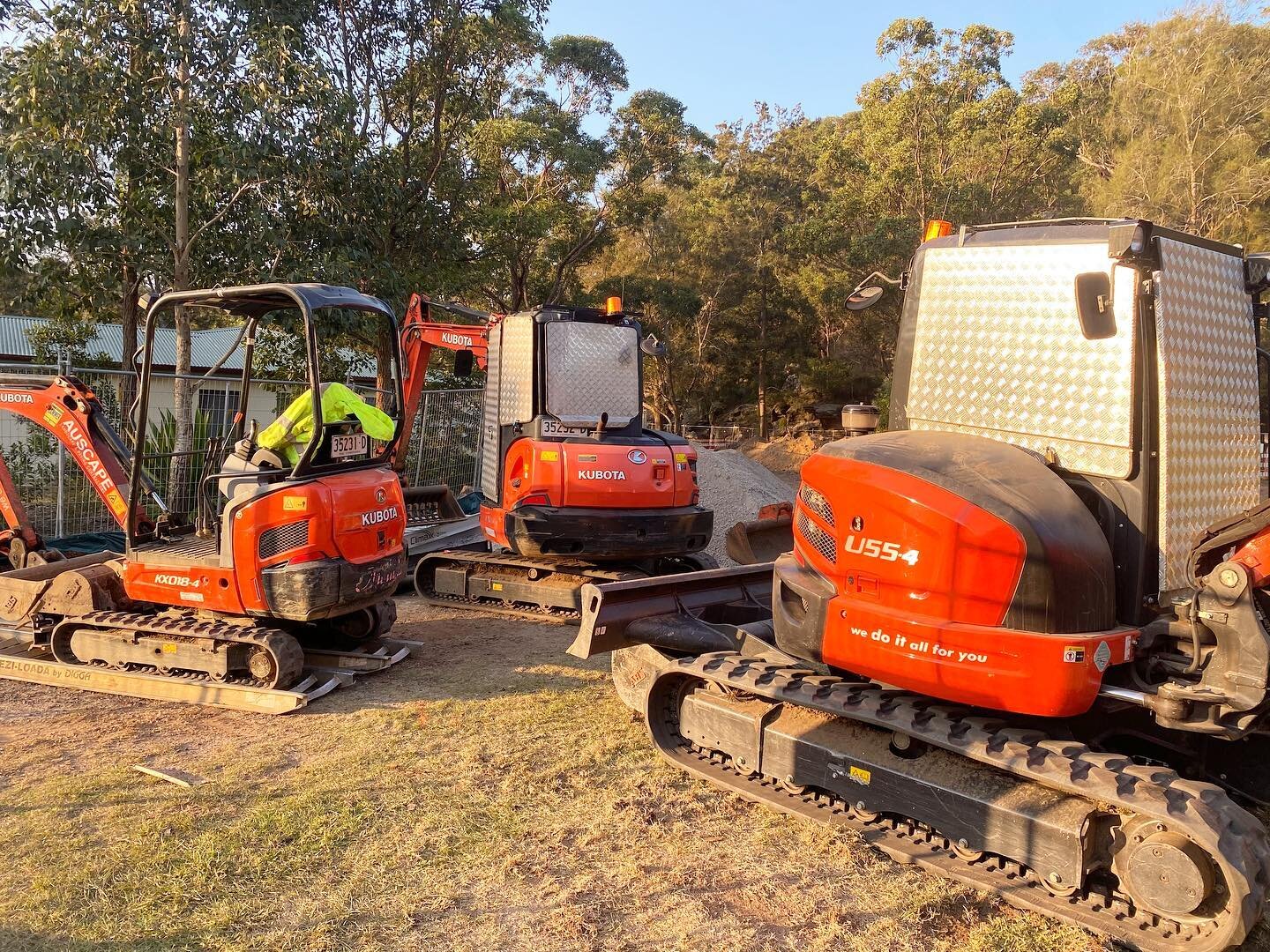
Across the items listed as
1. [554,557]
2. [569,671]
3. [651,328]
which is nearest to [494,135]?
[651,328]

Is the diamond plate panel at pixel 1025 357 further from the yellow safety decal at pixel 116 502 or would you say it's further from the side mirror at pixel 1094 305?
the yellow safety decal at pixel 116 502

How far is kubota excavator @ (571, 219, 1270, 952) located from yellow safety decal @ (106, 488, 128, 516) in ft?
15.4

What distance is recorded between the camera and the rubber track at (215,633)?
19.0 feet

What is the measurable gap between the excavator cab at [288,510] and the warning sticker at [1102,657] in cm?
441

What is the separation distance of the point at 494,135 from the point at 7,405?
633 inches

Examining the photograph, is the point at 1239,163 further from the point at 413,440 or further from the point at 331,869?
the point at 331,869

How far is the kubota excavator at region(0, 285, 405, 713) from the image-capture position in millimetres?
5734

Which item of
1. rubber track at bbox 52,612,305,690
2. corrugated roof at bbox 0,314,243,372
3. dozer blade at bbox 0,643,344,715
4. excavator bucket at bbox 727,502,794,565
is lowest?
dozer blade at bbox 0,643,344,715

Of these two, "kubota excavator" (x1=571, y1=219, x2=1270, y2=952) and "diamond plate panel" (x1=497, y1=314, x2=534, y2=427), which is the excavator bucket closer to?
"diamond plate panel" (x1=497, y1=314, x2=534, y2=427)

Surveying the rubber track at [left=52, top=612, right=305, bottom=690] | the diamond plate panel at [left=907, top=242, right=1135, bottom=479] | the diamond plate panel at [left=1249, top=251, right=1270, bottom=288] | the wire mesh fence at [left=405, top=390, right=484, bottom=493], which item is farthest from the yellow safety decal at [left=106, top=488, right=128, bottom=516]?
the wire mesh fence at [left=405, top=390, right=484, bottom=493]

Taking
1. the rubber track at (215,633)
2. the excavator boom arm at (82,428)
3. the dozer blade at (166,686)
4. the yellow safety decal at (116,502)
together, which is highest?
the excavator boom arm at (82,428)

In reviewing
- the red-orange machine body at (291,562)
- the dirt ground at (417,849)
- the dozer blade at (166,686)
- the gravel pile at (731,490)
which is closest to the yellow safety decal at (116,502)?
the red-orange machine body at (291,562)

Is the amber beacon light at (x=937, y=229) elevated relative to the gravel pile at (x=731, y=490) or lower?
elevated

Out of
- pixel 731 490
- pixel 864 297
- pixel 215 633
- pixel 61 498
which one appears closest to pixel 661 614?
pixel 864 297
